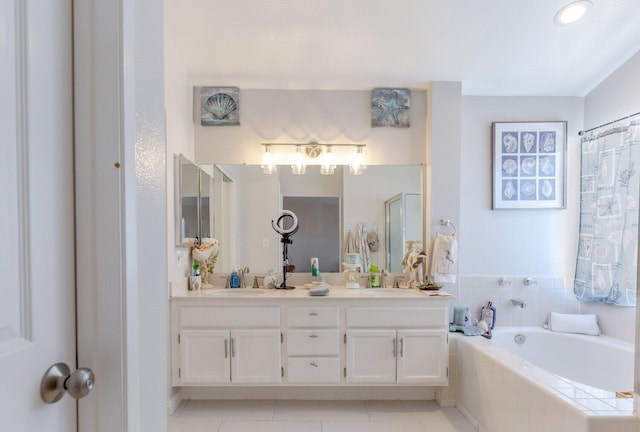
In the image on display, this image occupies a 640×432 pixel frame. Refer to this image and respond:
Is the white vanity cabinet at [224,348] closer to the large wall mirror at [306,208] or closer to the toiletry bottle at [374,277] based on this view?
the large wall mirror at [306,208]

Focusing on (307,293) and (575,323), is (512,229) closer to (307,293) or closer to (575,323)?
(575,323)

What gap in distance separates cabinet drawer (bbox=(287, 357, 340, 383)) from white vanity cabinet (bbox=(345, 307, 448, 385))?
10cm

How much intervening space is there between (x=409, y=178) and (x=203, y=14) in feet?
6.60

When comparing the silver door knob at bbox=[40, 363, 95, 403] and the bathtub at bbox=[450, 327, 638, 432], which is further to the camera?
the bathtub at bbox=[450, 327, 638, 432]

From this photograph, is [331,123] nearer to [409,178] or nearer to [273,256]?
[409,178]

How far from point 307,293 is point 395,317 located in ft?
2.24

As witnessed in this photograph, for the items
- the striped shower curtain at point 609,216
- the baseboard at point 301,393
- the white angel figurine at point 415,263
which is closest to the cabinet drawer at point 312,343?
the baseboard at point 301,393

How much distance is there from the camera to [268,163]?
9.87 ft

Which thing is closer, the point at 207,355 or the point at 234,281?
the point at 207,355

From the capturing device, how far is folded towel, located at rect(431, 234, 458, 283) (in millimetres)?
2762

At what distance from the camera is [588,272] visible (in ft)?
9.41

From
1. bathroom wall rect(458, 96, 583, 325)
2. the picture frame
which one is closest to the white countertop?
bathroom wall rect(458, 96, 583, 325)

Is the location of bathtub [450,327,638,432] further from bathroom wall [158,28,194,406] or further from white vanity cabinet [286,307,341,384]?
bathroom wall [158,28,194,406]

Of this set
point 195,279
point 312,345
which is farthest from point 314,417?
point 195,279
